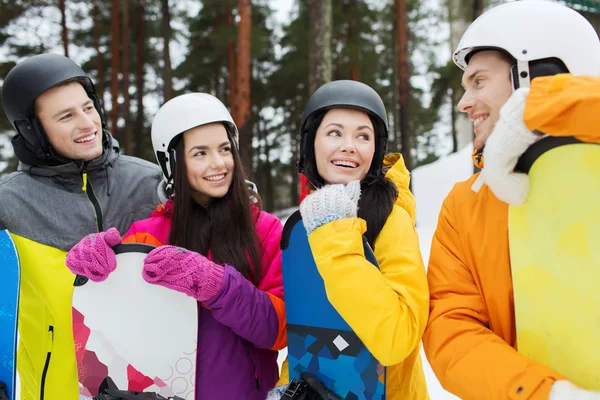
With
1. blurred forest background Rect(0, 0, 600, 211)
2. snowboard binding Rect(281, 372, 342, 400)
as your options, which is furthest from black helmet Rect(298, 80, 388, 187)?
blurred forest background Rect(0, 0, 600, 211)

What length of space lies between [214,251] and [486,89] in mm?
1369

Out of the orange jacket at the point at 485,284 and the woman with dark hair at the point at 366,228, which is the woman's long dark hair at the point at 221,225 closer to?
the woman with dark hair at the point at 366,228

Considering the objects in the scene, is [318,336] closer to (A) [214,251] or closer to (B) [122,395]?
(A) [214,251]

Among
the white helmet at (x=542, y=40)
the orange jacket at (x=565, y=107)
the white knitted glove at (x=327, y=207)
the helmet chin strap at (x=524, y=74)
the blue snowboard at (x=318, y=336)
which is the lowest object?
the blue snowboard at (x=318, y=336)

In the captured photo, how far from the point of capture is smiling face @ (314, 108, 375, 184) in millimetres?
1836

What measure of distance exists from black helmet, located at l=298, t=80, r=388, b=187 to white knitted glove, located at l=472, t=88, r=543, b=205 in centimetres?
75

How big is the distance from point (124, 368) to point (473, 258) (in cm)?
162

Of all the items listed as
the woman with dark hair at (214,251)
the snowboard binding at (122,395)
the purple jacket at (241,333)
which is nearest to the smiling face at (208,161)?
the woman with dark hair at (214,251)

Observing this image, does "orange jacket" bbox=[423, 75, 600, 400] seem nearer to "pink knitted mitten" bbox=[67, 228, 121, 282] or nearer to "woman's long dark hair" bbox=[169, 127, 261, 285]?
"woman's long dark hair" bbox=[169, 127, 261, 285]

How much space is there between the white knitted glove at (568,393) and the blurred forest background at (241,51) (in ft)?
22.6

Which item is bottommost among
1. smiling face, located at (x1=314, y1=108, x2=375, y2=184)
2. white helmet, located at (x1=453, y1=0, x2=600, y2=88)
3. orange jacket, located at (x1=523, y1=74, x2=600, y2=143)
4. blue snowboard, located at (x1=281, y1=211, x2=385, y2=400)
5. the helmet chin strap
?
blue snowboard, located at (x1=281, y1=211, x2=385, y2=400)

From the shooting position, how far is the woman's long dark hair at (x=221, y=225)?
200 cm

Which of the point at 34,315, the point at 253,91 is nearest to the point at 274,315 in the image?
the point at 34,315

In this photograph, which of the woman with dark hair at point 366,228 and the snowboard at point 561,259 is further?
the woman with dark hair at point 366,228
